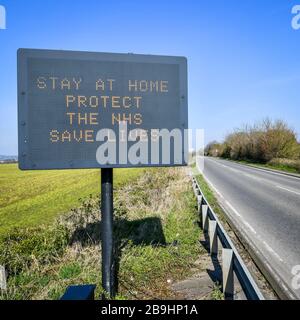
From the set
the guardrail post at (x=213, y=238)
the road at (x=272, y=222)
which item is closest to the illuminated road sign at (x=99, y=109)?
the guardrail post at (x=213, y=238)

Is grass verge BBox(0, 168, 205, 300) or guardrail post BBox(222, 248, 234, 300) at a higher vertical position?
guardrail post BBox(222, 248, 234, 300)

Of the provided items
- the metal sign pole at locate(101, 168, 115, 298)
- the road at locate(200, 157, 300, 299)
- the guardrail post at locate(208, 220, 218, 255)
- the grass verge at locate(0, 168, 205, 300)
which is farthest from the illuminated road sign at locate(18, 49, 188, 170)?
the road at locate(200, 157, 300, 299)

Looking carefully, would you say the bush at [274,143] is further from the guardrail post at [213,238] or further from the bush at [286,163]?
the guardrail post at [213,238]

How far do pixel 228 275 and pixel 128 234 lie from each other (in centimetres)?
364

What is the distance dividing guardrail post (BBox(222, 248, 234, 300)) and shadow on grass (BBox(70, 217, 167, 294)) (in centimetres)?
214

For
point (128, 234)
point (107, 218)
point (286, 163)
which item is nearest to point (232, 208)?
point (128, 234)

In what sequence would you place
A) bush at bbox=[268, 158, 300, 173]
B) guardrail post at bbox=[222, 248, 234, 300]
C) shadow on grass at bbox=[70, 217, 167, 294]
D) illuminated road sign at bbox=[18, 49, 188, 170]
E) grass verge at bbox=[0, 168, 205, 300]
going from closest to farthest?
illuminated road sign at bbox=[18, 49, 188, 170] → guardrail post at bbox=[222, 248, 234, 300] → grass verge at bbox=[0, 168, 205, 300] → shadow on grass at bbox=[70, 217, 167, 294] → bush at bbox=[268, 158, 300, 173]

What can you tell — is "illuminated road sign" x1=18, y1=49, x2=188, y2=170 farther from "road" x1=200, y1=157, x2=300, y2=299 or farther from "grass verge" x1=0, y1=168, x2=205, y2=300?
"road" x1=200, y1=157, x2=300, y2=299

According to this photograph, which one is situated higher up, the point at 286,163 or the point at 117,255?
the point at 286,163

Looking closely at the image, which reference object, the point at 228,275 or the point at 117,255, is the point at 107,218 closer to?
the point at 117,255

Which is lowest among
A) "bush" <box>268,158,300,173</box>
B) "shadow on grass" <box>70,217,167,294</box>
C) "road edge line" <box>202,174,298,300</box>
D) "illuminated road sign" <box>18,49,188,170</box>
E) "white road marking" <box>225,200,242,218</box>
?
"road edge line" <box>202,174,298,300</box>

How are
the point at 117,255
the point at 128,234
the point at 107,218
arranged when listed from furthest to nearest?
the point at 128,234
the point at 117,255
the point at 107,218

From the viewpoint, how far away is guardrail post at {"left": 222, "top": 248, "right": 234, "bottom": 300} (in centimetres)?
442

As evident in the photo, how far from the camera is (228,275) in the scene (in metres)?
4.41
